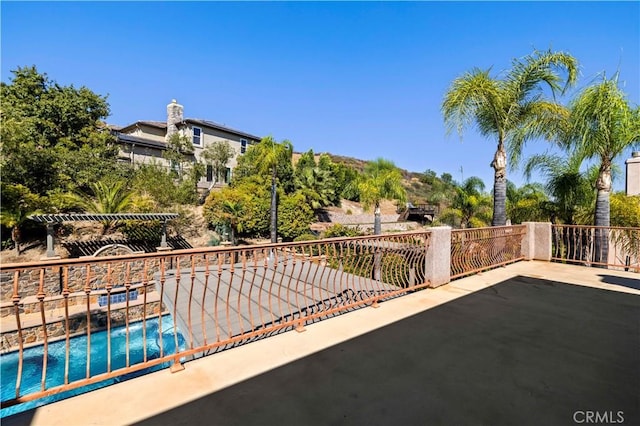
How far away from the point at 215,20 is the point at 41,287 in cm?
1088

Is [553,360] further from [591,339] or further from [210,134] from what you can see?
[210,134]

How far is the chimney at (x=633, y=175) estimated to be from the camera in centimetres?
1049

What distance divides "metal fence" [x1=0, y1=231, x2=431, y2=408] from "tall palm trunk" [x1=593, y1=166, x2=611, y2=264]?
4.84 m

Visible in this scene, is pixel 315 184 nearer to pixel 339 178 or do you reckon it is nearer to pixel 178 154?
pixel 339 178

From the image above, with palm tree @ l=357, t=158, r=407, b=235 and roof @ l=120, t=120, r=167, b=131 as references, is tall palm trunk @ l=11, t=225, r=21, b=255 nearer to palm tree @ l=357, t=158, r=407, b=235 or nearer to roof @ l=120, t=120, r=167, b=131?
roof @ l=120, t=120, r=167, b=131

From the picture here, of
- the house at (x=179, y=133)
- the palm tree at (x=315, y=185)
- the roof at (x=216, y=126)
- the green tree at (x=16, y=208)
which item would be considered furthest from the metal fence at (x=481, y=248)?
the roof at (x=216, y=126)

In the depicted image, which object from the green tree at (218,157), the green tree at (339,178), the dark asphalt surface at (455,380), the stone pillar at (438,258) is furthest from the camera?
the green tree at (339,178)

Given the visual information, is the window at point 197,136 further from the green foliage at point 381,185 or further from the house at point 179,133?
the green foliage at point 381,185

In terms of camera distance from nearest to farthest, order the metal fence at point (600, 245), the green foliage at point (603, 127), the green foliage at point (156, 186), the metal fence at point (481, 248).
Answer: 1. the metal fence at point (481, 248)
2. the green foliage at point (603, 127)
3. the metal fence at point (600, 245)
4. the green foliage at point (156, 186)

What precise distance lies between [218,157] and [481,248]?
19519mm

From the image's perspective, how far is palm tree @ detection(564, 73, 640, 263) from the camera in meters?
6.47

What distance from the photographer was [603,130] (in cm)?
661

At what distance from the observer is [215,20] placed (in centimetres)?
991

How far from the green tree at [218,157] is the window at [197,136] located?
0.90 meters
